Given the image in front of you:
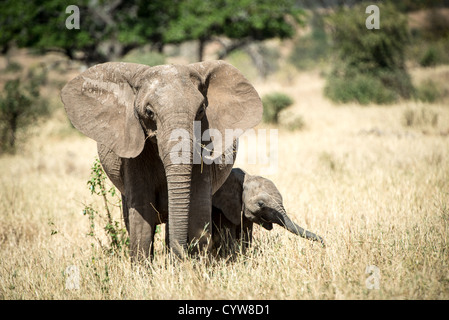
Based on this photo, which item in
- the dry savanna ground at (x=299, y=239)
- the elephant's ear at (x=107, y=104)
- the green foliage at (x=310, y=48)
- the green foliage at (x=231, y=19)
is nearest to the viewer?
the dry savanna ground at (x=299, y=239)

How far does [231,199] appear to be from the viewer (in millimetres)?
4848

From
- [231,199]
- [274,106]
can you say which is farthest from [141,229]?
[274,106]

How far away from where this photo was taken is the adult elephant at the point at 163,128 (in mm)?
3688

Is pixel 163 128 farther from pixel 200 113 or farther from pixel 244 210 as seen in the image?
pixel 244 210

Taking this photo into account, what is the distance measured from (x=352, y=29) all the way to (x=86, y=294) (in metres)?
20.5

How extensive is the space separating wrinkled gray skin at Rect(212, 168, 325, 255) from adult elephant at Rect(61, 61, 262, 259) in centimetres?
34

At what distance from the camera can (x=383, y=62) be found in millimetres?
21875

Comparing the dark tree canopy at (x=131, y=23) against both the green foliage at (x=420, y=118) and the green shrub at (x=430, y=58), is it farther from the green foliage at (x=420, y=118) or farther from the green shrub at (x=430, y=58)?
the green shrub at (x=430, y=58)

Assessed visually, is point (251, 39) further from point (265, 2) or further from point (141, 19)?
point (141, 19)

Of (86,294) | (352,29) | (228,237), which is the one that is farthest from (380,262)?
(352,29)

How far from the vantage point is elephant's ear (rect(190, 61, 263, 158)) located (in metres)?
4.22

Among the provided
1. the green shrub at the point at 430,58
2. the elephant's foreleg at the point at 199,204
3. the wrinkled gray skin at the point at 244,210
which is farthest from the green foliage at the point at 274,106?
the green shrub at the point at 430,58

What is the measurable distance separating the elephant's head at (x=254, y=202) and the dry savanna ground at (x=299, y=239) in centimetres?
23
